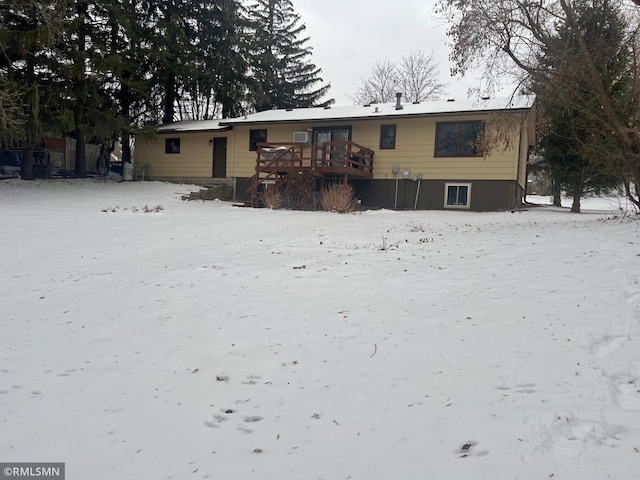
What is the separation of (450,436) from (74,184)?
24451 millimetres

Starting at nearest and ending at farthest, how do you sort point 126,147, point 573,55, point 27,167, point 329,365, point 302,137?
point 329,365, point 573,55, point 302,137, point 27,167, point 126,147

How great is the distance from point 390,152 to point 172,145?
42.8ft

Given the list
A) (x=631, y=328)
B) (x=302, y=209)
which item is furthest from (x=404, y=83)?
(x=631, y=328)

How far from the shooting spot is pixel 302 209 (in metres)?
17.5

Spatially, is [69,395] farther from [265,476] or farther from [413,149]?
[413,149]

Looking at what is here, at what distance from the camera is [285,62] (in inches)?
1371

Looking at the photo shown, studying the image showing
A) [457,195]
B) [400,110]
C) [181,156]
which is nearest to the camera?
[457,195]

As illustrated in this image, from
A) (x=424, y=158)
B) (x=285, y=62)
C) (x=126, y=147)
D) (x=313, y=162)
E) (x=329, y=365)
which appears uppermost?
(x=285, y=62)

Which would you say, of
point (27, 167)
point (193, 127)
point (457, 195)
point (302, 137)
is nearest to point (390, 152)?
point (457, 195)

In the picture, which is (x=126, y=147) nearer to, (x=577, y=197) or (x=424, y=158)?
(x=424, y=158)

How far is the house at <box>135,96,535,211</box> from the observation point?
17859mm

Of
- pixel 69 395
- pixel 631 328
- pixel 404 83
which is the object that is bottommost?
pixel 69 395

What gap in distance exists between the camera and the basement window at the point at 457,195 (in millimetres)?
18484

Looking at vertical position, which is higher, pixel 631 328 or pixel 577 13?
pixel 577 13
